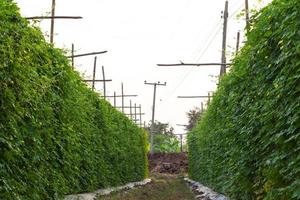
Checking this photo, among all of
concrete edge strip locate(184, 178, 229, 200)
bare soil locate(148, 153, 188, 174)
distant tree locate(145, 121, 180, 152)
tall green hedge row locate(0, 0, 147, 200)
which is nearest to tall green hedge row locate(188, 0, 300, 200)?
tall green hedge row locate(0, 0, 147, 200)

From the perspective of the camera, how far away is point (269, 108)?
5305 mm

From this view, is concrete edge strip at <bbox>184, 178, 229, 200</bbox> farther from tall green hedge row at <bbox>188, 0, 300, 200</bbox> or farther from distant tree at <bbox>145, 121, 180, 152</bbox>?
distant tree at <bbox>145, 121, 180, 152</bbox>

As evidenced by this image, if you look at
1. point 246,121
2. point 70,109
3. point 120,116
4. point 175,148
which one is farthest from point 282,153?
point 175,148

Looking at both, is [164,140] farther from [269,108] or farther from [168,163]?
[269,108]

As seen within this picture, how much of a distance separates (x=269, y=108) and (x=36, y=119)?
320cm

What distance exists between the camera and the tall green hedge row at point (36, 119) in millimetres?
5699

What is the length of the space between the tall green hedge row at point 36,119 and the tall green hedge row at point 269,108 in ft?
9.24

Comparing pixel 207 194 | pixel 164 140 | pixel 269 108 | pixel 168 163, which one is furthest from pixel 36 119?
pixel 164 140

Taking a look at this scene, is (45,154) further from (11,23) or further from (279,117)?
(279,117)

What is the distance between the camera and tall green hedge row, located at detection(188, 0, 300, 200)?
447 cm

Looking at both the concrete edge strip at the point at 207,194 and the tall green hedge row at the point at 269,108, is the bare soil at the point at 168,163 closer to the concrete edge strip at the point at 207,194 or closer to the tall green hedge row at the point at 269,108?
the concrete edge strip at the point at 207,194

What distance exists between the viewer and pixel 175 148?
225ft

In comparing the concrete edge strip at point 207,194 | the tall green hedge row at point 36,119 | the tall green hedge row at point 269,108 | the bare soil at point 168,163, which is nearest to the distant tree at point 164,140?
the bare soil at point 168,163

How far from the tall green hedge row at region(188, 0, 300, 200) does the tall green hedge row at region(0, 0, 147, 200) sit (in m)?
2.82
